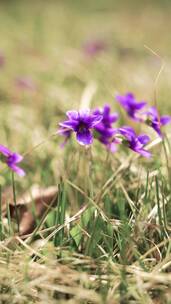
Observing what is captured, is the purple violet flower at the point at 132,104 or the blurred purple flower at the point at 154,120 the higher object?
the purple violet flower at the point at 132,104

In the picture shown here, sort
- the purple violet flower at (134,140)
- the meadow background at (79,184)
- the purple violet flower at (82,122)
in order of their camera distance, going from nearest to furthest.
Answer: the meadow background at (79,184) < the purple violet flower at (82,122) < the purple violet flower at (134,140)

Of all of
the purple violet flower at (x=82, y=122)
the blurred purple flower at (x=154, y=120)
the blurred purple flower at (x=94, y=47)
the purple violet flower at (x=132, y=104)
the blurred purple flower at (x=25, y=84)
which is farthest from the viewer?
the blurred purple flower at (x=94, y=47)

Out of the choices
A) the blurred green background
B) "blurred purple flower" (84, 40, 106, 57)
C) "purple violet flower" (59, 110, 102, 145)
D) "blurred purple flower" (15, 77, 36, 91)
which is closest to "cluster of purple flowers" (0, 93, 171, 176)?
"purple violet flower" (59, 110, 102, 145)

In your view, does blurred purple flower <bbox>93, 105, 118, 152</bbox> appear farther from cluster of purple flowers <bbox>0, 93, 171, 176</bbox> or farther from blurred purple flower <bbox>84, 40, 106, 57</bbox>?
blurred purple flower <bbox>84, 40, 106, 57</bbox>

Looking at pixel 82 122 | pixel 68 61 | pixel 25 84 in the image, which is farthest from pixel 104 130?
pixel 68 61

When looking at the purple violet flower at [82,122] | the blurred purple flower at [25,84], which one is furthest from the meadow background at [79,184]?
the purple violet flower at [82,122]

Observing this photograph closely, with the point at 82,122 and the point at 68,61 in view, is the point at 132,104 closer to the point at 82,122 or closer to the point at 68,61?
the point at 82,122

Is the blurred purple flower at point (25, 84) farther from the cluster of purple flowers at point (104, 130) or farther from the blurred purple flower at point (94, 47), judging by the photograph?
the cluster of purple flowers at point (104, 130)
